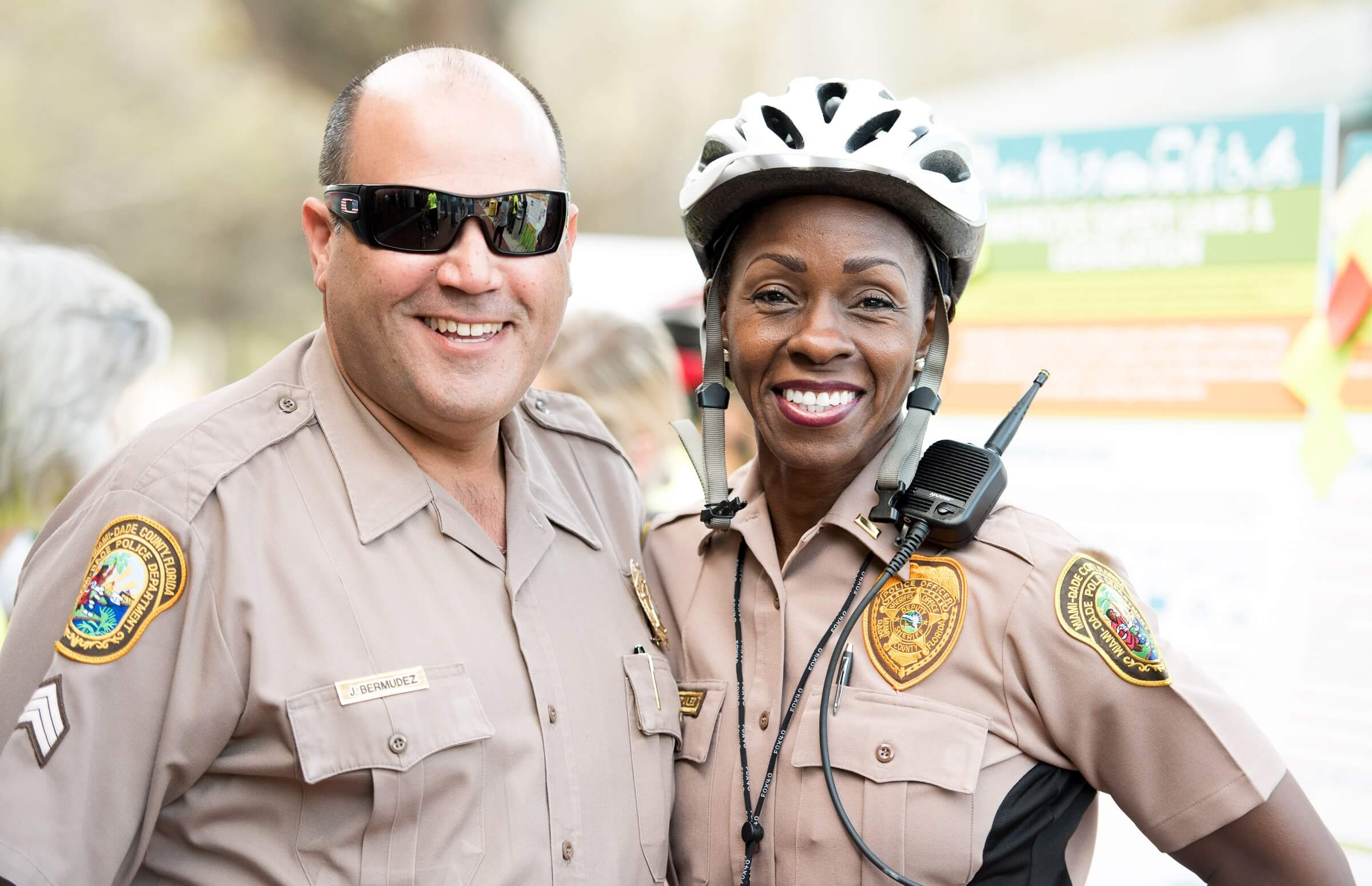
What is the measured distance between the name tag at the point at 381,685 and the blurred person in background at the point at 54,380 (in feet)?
9.03

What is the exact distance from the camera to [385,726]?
1840 millimetres

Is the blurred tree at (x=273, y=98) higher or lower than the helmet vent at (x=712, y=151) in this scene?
higher

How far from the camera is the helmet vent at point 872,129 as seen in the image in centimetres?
218

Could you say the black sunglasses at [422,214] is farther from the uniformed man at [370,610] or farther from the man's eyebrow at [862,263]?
the man's eyebrow at [862,263]

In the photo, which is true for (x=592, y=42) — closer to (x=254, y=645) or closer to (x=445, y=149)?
(x=445, y=149)

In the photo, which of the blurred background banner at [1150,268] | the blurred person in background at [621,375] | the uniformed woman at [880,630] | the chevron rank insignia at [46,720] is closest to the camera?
the chevron rank insignia at [46,720]

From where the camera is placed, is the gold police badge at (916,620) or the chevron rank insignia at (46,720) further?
the gold police badge at (916,620)

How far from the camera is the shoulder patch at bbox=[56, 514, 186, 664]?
174cm

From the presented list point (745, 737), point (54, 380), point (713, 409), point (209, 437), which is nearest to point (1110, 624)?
point (745, 737)

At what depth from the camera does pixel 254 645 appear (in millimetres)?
1788

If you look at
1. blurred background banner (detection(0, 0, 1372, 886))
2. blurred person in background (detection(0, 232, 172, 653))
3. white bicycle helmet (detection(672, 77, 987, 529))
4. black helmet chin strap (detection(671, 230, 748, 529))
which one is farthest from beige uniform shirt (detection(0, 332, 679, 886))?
blurred person in background (detection(0, 232, 172, 653))

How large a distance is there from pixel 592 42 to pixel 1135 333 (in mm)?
3622

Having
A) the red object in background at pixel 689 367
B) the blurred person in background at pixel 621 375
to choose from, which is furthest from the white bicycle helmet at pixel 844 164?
the red object in background at pixel 689 367

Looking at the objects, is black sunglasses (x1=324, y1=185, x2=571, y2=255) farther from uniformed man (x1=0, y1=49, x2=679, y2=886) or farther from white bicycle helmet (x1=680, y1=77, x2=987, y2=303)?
white bicycle helmet (x1=680, y1=77, x2=987, y2=303)
